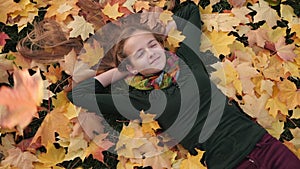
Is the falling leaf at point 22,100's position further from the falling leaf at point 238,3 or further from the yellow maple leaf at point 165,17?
the falling leaf at point 238,3

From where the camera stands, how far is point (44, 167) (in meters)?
2.36

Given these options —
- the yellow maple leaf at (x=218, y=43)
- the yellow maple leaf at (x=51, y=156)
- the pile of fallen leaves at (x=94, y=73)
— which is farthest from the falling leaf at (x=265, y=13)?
the yellow maple leaf at (x=51, y=156)

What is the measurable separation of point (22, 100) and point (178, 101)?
2.51 feet

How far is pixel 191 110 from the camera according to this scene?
2.43 m

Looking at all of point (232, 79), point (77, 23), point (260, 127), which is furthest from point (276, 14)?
point (77, 23)

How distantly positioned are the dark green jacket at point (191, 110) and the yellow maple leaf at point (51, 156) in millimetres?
247

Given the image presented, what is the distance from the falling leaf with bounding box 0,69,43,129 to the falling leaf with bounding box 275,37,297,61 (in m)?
1.26

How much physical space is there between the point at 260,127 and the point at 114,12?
977mm

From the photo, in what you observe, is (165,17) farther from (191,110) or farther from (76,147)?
(76,147)

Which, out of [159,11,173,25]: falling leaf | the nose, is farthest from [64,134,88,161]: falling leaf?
[159,11,173,25]: falling leaf

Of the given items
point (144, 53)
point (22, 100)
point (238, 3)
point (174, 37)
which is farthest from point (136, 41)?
point (238, 3)

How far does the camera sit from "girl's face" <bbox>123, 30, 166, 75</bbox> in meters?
2.39

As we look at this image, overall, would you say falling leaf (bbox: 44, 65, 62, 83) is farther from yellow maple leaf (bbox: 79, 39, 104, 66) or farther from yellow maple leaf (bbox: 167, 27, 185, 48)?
yellow maple leaf (bbox: 167, 27, 185, 48)

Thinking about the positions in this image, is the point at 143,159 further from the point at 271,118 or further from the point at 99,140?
the point at 271,118
